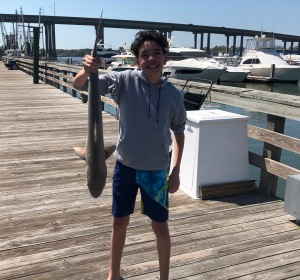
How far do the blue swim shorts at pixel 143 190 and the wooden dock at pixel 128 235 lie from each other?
2.09 ft

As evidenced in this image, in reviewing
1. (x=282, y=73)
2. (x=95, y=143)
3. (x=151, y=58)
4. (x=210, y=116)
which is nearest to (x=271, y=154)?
(x=210, y=116)

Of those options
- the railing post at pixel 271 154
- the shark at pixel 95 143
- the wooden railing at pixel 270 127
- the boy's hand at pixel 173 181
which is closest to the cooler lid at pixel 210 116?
the wooden railing at pixel 270 127

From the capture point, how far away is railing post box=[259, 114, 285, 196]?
158 inches

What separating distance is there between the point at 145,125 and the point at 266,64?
40.4 meters

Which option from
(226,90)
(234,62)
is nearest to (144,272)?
(226,90)

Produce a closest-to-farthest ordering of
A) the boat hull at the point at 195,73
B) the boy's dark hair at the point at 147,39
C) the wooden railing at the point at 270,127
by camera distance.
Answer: the boy's dark hair at the point at 147,39, the wooden railing at the point at 270,127, the boat hull at the point at 195,73

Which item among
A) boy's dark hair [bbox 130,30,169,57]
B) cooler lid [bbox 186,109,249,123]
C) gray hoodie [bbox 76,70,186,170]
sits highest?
boy's dark hair [bbox 130,30,169,57]

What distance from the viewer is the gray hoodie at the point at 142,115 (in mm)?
2301

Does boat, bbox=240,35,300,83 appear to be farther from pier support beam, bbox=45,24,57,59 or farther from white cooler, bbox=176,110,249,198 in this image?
pier support beam, bbox=45,24,57,59

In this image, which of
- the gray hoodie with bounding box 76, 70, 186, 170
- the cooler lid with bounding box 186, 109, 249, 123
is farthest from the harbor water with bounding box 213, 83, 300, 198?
the gray hoodie with bounding box 76, 70, 186, 170

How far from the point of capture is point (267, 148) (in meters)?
4.16

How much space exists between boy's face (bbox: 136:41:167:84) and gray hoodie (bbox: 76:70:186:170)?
65 millimetres

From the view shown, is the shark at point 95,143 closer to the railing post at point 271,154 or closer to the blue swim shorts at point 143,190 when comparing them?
the blue swim shorts at point 143,190

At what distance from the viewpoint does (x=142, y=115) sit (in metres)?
2.30
